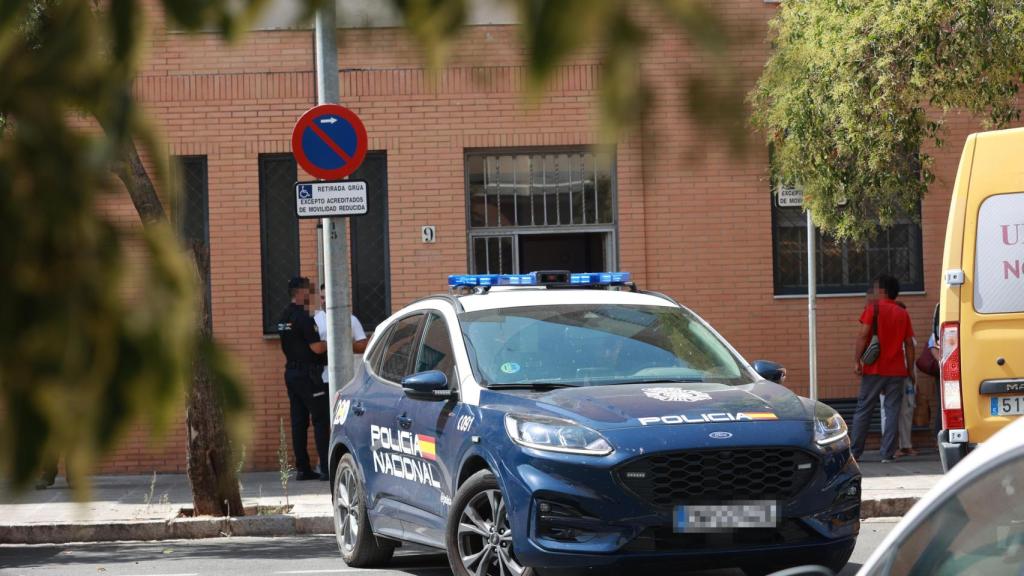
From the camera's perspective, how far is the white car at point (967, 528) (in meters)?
2.76

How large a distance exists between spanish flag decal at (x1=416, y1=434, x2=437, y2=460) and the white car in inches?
203

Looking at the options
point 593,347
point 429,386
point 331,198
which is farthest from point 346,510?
point 331,198

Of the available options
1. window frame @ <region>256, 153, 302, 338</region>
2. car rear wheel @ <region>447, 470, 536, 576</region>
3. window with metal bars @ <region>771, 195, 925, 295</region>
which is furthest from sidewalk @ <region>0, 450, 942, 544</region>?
car rear wheel @ <region>447, 470, 536, 576</region>

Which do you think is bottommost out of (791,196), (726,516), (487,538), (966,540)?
(487,538)

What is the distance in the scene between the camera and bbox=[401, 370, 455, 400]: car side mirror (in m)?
7.94

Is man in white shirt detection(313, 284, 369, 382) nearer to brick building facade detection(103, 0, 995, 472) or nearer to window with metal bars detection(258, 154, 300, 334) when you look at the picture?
brick building facade detection(103, 0, 995, 472)

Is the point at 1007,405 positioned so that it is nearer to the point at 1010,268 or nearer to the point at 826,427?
the point at 1010,268

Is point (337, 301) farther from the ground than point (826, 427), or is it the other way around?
point (337, 301)

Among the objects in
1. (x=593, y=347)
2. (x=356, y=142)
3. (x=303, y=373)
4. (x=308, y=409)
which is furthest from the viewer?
(x=308, y=409)

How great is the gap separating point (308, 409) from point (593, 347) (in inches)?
267

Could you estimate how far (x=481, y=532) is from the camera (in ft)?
24.1

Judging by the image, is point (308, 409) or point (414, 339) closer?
point (414, 339)

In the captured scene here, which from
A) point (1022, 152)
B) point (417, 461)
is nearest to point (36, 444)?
point (417, 461)

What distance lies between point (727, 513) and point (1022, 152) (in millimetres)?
3252
